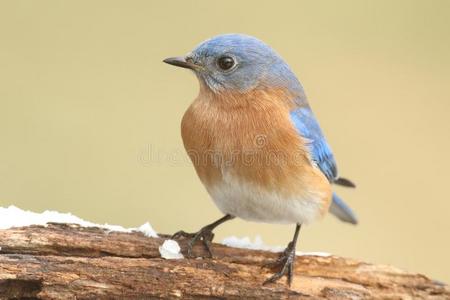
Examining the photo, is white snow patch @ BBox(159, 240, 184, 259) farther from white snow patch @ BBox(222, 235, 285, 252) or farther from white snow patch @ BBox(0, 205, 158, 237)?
white snow patch @ BBox(222, 235, 285, 252)

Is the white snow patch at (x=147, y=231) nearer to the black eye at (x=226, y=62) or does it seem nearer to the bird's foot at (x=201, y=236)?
the bird's foot at (x=201, y=236)

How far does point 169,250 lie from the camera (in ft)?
Answer: 14.1

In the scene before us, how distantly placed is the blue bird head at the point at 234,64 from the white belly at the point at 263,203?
63 cm

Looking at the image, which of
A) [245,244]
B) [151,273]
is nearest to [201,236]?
[245,244]

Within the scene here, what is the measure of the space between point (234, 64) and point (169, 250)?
119cm

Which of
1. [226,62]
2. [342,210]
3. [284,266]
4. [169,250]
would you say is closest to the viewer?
[169,250]

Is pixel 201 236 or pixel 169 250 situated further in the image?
pixel 201 236

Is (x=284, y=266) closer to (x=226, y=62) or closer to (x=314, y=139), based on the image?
(x=314, y=139)

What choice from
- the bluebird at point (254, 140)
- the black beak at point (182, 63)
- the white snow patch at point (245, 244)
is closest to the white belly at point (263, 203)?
the bluebird at point (254, 140)

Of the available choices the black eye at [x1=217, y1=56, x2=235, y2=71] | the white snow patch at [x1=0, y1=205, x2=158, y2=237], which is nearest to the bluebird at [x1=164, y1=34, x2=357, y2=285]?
the black eye at [x1=217, y1=56, x2=235, y2=71]

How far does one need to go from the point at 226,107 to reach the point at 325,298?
4.11 feet

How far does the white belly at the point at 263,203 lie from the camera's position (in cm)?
436

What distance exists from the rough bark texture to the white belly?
22 centimetres

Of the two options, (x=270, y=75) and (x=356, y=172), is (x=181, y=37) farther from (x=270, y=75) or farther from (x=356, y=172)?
(x=270, y=75)
